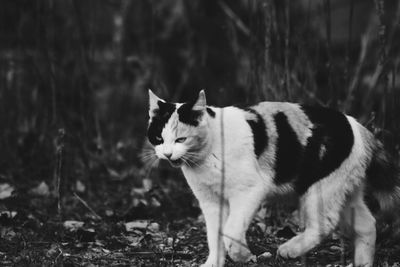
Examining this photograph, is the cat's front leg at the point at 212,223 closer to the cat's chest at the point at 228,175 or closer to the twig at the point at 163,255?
the cat's chest at the point at 228,175

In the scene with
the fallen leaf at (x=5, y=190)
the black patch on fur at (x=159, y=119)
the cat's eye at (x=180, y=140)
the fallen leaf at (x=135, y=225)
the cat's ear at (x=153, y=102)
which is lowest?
the fallen leaf at (x=135, y=225)

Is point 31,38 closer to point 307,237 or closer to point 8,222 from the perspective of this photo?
point 8,222

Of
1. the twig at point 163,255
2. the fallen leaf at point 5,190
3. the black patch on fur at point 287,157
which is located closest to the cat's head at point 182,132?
the black patch on fur at point 287,157

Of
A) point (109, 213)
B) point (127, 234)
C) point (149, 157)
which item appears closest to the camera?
point (149, 157)

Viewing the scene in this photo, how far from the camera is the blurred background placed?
15.1 feet

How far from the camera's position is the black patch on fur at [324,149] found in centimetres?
353

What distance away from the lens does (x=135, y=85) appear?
27.0 feet

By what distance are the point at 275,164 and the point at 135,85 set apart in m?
4.83

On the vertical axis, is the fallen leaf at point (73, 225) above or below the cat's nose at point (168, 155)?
below

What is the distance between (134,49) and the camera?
27.4ft

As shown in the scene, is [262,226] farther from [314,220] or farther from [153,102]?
[153,102]

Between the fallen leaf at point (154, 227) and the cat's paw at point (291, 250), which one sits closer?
the cat's paw at point (291, 250)

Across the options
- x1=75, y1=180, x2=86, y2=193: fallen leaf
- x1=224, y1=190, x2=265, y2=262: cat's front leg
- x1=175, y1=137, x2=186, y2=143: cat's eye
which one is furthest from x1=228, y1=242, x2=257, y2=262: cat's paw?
x1=75, y1=180, x2=86, y2=193: fallen leaf

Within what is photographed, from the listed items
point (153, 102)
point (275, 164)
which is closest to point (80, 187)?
point (153, 102)
